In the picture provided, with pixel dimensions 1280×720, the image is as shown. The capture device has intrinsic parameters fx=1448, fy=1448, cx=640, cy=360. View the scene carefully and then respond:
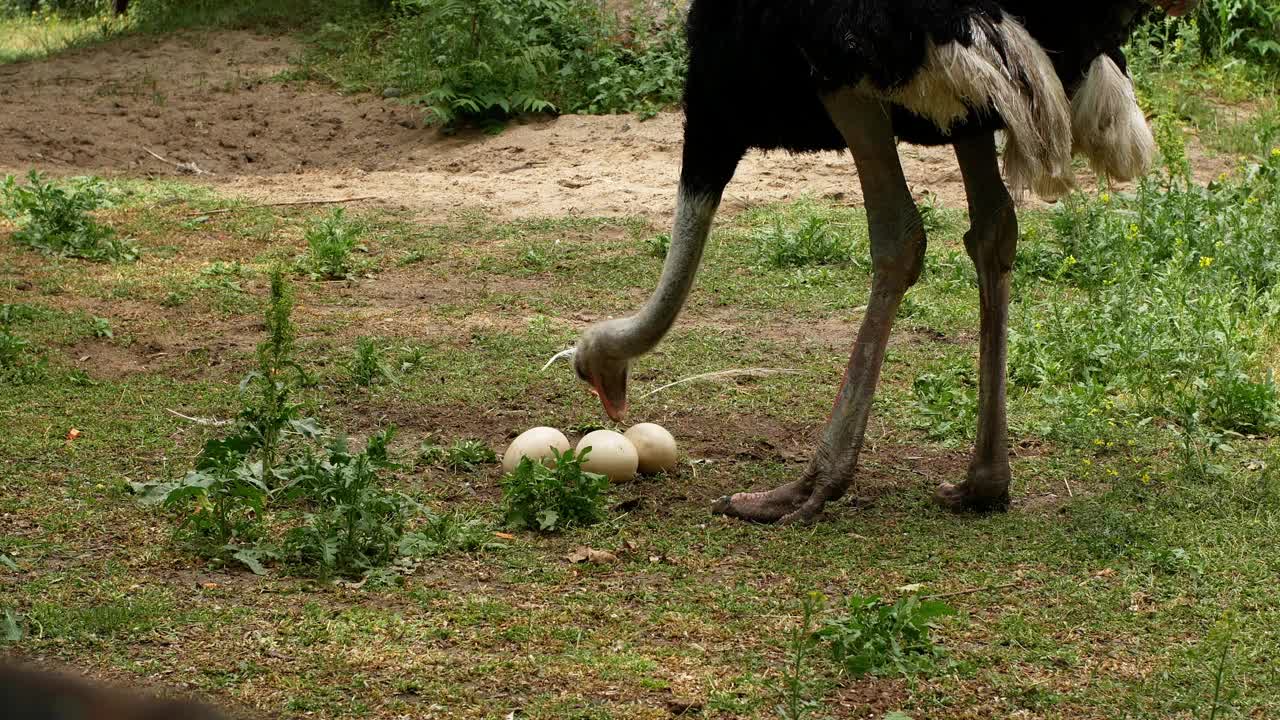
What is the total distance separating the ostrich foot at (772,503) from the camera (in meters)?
4.21

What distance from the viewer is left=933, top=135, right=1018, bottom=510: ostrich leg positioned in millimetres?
4219

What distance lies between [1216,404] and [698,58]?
91.0 inches

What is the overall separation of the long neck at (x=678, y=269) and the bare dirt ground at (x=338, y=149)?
179 inches

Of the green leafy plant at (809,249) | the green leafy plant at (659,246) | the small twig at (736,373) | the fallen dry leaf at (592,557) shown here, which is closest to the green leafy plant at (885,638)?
the fallen dry leaf at (592,557)

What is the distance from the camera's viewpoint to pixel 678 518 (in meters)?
4.23

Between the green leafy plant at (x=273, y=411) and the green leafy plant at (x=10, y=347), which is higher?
the green leafy plant at (x=273, y=411)

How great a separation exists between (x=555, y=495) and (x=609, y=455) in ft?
1.12

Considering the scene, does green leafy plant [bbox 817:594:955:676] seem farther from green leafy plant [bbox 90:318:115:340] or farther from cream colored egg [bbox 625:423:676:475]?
green leafy plant [bbox 90:318:115:340]

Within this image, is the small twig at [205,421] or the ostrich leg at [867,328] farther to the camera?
the small twig at [205,421]

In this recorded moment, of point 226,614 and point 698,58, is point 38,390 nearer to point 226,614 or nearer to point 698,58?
point 226,614

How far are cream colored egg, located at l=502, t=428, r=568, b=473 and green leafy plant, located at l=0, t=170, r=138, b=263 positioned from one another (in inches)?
158

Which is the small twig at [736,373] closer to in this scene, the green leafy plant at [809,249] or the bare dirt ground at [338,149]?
the green leafy plant at [809,249]

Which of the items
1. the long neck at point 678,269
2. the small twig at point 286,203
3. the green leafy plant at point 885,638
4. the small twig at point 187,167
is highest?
the long neck at point 678,269

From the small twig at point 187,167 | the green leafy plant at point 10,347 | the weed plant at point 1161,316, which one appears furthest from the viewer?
the small twig at point 187,167
